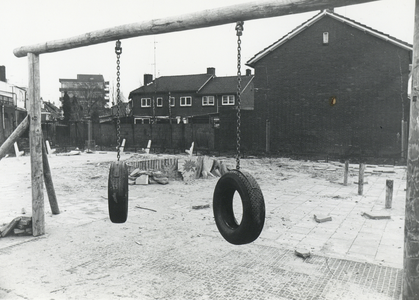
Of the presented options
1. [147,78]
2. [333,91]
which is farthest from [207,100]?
[333,91]

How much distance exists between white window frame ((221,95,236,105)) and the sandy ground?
99.7 ft

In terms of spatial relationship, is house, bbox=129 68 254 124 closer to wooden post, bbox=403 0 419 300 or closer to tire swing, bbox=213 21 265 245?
tire swing, bbox=213 21 265 245

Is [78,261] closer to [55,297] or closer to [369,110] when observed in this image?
[55,297]

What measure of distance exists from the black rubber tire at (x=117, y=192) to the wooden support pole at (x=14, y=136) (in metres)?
2.80

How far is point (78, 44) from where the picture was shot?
612cm

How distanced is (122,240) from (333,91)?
20491mm

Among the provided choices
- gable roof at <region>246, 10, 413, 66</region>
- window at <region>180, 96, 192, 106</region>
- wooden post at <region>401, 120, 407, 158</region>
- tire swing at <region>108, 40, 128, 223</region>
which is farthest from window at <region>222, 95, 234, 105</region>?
tire swing at <region>108, 40, 128, 223</region>

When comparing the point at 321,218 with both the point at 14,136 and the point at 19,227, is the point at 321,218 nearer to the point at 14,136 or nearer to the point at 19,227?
the point at 19,227

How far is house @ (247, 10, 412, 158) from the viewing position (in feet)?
74.4

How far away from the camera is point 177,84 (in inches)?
1897

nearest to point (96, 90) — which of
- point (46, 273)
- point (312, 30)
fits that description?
point (312, 30)

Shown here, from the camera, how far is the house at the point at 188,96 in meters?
44.5

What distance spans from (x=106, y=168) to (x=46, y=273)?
13115 millimetres

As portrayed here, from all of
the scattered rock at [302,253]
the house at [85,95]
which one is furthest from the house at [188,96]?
the scattered rock at [302,253]
